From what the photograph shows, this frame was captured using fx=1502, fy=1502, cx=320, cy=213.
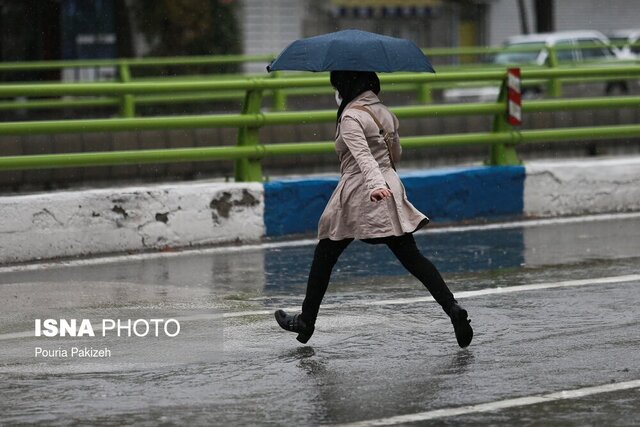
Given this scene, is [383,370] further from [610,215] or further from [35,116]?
[35,116]

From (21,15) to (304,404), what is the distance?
30.6 meters

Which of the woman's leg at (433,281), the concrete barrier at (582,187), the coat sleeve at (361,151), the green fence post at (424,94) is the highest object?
the coat sleeve at (361,151)

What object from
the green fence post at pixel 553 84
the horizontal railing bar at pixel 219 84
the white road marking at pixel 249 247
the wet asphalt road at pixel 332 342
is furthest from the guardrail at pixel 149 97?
the wet asphalt road at pixel 332 342

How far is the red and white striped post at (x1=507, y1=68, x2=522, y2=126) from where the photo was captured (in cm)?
1339

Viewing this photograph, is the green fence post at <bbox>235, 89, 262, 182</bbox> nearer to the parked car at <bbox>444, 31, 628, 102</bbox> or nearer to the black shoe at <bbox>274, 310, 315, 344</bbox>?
the black shoe at <bbox>274, 310, 315, 344</bbox>

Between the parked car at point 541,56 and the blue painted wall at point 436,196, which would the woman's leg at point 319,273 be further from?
the parked car at point 541,56

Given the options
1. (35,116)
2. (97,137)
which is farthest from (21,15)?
(97,137)

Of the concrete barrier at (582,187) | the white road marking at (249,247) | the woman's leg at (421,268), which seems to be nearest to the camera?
the woman's leg at (421,268)

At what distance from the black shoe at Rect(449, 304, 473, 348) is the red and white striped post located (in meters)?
5.99

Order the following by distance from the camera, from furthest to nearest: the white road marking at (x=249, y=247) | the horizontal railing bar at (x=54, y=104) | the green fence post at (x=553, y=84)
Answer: the green fence post at (x=553, y=84)
the horizontal railing bar at (x=54, y=104)
the white road marking at (x=249, y=247)

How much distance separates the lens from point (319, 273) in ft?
26.0

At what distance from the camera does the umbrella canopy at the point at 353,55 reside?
7523 millimetres

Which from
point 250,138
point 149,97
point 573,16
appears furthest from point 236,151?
point 573,16

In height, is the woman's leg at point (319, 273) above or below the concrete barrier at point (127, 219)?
above
